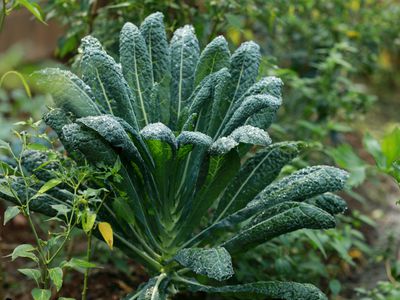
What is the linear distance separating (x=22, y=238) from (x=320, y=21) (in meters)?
2.39

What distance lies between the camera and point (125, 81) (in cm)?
225

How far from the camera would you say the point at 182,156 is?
2131 mm

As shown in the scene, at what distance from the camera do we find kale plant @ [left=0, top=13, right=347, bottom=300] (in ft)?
6.74

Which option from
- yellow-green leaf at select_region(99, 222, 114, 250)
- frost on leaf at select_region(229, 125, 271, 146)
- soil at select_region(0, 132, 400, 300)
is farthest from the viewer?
soil at select_region(0, 132, 400, 300)

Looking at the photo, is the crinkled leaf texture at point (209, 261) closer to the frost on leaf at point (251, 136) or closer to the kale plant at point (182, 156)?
the kale plant at point (182, 156)

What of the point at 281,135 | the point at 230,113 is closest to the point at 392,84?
the point at 281,135

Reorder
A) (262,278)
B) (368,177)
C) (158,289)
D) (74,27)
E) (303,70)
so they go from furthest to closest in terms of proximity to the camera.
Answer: (303,70), (368,177), (74,27), (262,278), (158,289)

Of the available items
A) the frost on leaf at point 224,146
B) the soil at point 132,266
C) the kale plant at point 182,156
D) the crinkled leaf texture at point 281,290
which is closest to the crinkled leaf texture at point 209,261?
the kale plant at point 182,156

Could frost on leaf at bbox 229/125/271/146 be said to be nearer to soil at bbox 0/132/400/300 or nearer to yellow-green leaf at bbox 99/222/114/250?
yellow-green leaf at bbox 99/222/114/250

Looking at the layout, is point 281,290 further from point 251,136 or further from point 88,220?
point 88,220

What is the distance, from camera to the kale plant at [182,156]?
6.74 feet

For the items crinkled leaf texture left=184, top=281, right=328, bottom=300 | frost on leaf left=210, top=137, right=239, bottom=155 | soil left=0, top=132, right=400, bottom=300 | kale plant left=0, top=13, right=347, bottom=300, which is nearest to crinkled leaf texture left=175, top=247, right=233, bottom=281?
kale plant left=0, top=13, right=347, bottom=300

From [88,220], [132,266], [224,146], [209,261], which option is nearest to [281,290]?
[209,261]

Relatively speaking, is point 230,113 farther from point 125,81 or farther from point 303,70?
point 303,70
